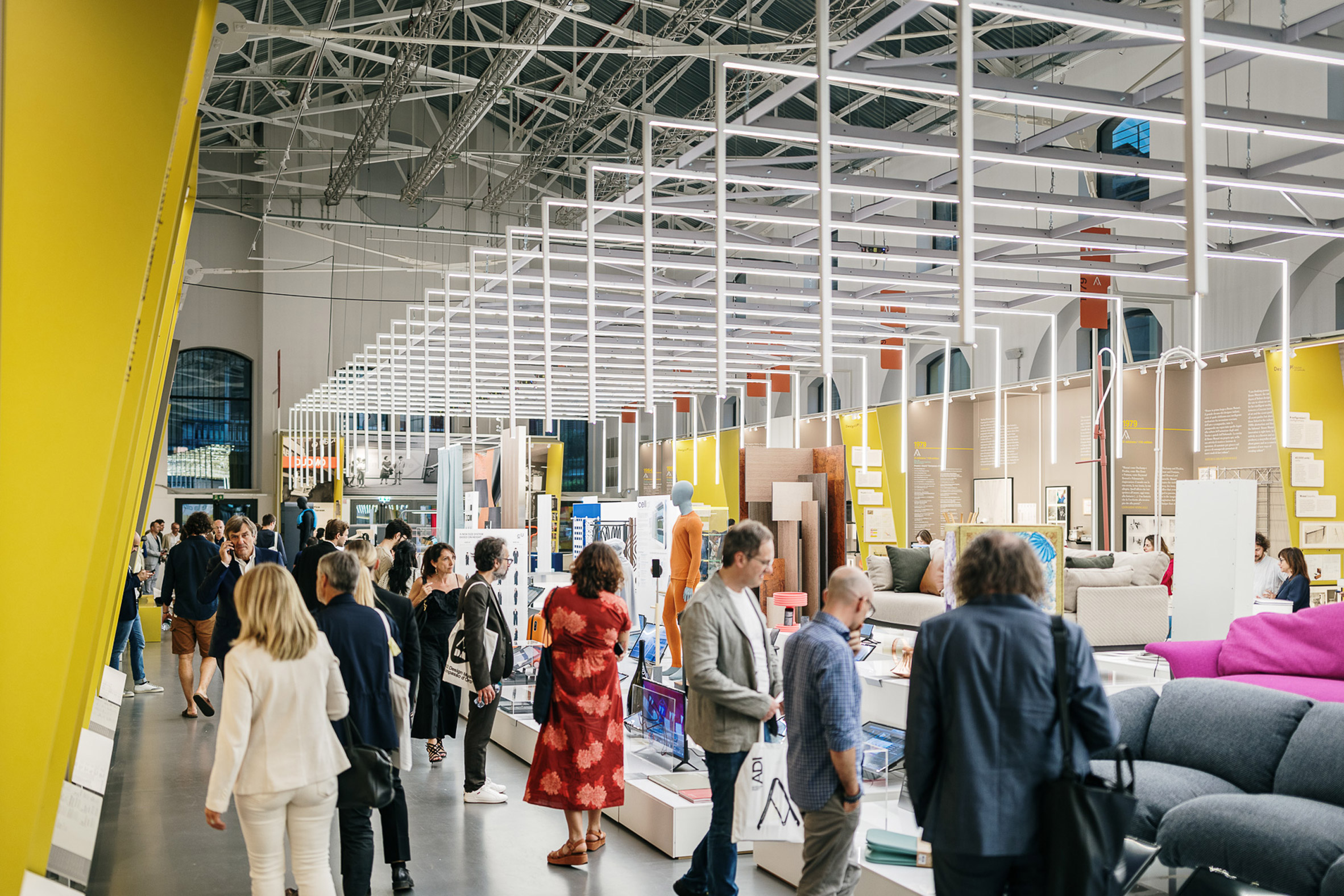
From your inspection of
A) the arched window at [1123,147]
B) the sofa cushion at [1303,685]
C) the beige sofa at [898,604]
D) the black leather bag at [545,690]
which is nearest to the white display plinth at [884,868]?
the black leather bag at [545,690]

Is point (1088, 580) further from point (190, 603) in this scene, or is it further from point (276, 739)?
point (276, 739)

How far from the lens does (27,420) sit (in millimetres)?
2637

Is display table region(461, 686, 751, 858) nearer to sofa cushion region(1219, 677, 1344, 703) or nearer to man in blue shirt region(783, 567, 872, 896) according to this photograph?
man in blue shirt region(783, 567, 872, 896)

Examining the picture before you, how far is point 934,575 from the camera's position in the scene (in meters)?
12.2

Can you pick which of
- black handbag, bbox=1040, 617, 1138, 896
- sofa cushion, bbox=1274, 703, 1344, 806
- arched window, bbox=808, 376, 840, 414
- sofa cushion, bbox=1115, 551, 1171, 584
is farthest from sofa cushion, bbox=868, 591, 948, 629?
arched window, bbox=808, 376, 840, 414

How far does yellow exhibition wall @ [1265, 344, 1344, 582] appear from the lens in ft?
37.4

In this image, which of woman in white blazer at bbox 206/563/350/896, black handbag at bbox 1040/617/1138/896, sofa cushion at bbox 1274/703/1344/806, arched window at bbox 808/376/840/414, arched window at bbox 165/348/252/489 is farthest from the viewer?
arched window at bbox 165/348/252/489

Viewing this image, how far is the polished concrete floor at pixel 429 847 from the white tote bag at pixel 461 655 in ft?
2.29

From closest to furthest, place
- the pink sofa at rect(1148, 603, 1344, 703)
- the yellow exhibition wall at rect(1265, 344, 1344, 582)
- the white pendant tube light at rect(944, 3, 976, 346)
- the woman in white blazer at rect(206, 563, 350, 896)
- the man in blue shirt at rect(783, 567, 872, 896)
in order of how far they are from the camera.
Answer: the man in blue shirt at rect(783, 567, 872, 896)
the woman in white blazer at rect(206, 563, 350, 896)
the white pendant tube light at rect(944, 3, 976, 346)
the pink sofa at rect(1148, 603, 1344, 703)
the yellow exhibition wall at rect(1265, 344, 1344, 582)

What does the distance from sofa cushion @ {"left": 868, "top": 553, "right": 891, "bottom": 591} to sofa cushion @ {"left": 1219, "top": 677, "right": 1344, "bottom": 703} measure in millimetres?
6478

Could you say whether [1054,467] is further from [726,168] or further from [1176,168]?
[726,168]

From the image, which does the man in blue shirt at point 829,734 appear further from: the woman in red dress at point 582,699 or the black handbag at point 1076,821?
the woman in red dress at point 582,699

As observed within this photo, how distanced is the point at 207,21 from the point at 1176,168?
5943mm

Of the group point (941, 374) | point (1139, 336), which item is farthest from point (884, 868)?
point (941, 374)
